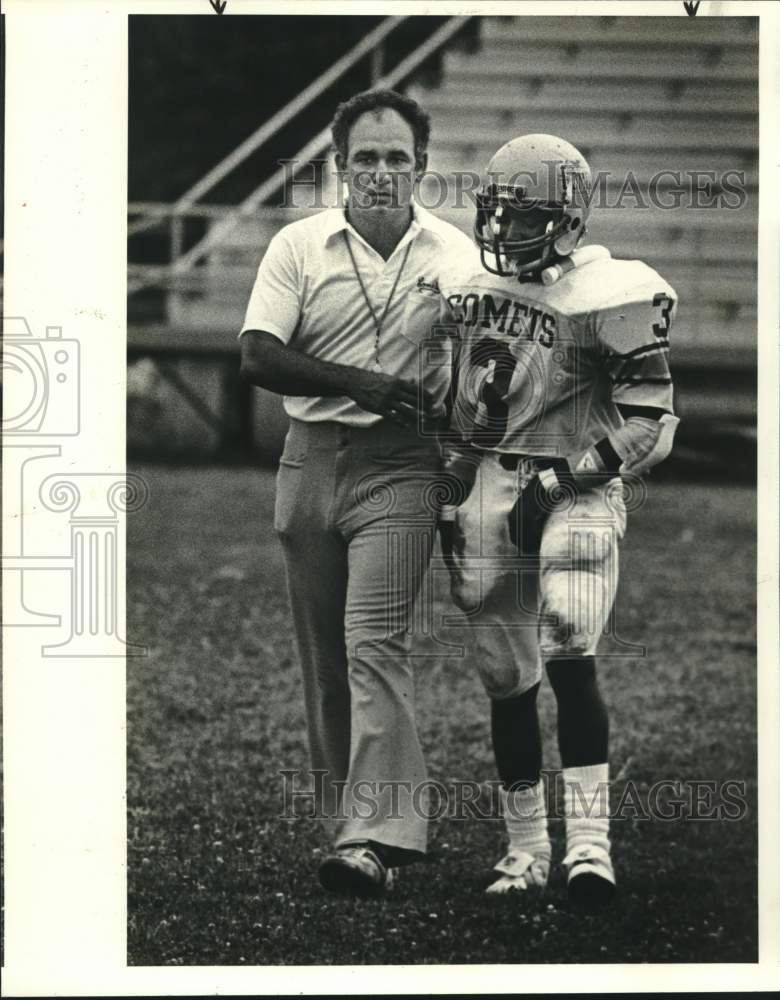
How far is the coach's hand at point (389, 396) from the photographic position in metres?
3.77

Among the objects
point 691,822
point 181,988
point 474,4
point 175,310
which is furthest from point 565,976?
point 175,310

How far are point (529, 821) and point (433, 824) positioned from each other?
Answer: 0.23 metres

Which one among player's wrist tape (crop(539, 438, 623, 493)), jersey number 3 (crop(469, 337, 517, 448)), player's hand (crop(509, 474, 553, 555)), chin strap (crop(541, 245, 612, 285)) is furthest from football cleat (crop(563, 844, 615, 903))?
chin strap (crop(541, 245, 612, 285))

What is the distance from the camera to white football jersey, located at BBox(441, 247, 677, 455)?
12.0 feet

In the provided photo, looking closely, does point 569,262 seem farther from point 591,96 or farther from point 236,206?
point 236,206

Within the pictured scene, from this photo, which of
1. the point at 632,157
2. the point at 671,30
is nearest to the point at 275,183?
the point at 632,157

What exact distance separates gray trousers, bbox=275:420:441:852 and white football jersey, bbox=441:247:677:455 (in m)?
0.18

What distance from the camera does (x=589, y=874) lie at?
12.5 feet

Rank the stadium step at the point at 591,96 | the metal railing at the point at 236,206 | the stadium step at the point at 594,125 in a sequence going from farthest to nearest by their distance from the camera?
the metal railing at the point at 236,206 → the stadium step at the point at 591,96 → the stadium step at the point at 594,125

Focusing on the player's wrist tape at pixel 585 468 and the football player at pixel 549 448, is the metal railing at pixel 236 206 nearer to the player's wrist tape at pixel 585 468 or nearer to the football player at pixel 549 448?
the football player at pixel 549 448

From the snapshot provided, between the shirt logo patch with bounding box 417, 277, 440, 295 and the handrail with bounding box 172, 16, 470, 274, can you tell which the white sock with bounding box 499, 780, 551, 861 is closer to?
the shirt logo patch with bounding box 417, 277, 440, 295

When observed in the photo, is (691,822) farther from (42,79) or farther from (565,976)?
(42,79)

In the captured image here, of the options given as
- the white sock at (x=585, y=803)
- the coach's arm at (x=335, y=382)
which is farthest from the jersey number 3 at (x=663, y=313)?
the white sock at (x=585, y=803)

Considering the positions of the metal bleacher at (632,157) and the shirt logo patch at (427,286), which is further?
the metal bleacher at (632,157)
